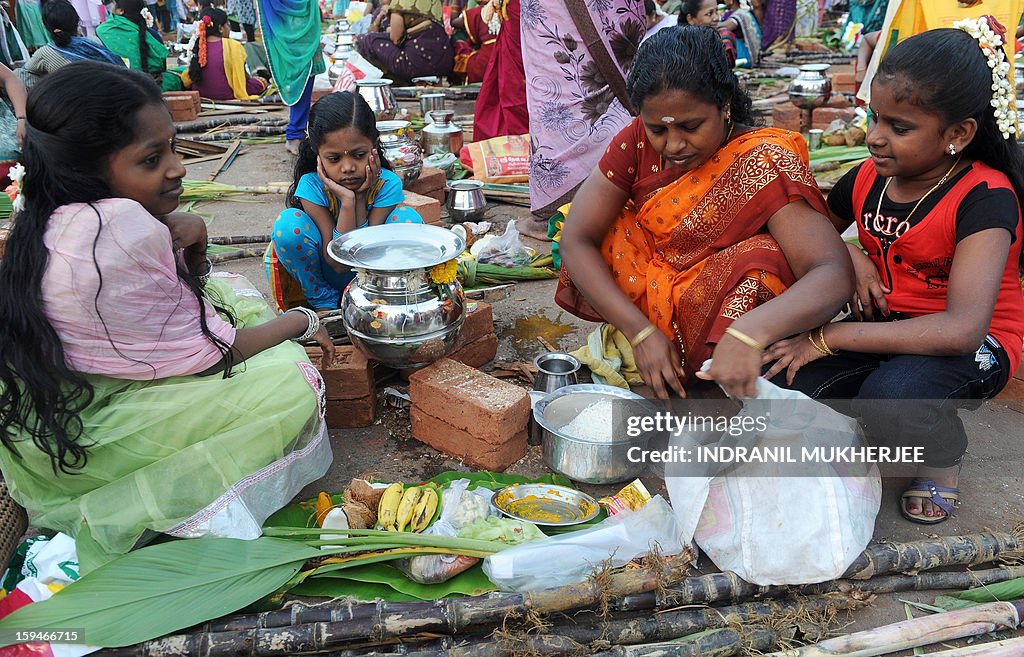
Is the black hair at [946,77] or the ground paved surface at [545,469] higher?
the black hair at [946,77]

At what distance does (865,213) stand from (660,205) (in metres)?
0.66

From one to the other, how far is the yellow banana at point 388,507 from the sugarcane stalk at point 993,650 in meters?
1.42

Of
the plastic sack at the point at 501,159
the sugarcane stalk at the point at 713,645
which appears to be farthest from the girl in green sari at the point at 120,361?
the plastic sack at the point at 501,159

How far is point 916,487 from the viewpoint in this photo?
2.33m

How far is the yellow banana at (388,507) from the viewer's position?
7.20 ft

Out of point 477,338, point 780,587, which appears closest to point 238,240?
point 477,338

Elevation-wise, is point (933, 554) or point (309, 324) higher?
point (309, 324)

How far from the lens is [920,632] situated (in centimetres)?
181

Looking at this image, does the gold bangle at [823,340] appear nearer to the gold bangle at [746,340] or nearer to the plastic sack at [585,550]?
the gold bangle at [746,340]

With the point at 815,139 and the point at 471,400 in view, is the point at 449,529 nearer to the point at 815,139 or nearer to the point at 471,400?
the point at 471,400

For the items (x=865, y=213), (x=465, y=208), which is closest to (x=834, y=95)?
(x=465, y=208)

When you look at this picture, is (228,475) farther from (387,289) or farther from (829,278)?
(829,278)

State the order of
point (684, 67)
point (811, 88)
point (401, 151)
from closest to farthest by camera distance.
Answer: point (684, 67), point (401, 151), point (811, 88)

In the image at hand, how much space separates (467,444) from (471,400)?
0.19 metres
